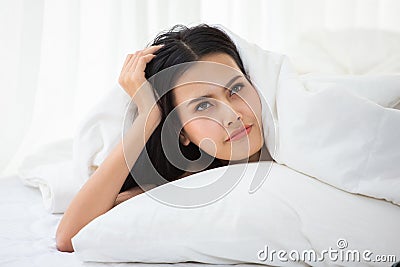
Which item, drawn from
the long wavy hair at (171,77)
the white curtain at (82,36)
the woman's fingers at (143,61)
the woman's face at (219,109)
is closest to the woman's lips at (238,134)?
the woman's face at (219,109)

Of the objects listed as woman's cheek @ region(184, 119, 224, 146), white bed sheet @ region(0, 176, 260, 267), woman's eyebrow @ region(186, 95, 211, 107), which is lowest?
white bed sheet @ region(0, 176, 260, 267)

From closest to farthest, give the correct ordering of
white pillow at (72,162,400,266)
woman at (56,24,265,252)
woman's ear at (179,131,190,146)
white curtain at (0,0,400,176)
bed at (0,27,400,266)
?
white pillow at (72,162,400,266) < bed at (0,27,400,266) < woman at (56,24,265,252) < woman's ear at (179,131,190,146) < white curtain at (0,0,400,176)

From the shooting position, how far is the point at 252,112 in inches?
53.5

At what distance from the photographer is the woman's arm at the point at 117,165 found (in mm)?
1276

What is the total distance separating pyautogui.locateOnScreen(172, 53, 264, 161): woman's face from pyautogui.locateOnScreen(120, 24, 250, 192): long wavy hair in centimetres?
2

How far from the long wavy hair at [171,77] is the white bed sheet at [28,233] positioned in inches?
8.1

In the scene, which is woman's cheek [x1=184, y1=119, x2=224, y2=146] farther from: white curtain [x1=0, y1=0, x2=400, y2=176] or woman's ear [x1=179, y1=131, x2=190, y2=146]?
white curtain [x1=0, y1=0, x2=400, y2=176]

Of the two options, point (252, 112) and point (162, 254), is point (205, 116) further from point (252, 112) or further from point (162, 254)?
point (162, 254)

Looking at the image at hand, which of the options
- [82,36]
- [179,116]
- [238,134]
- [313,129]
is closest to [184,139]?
[179,116]

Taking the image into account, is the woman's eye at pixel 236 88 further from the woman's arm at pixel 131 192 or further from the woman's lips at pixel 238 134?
the woman's arm at pixel 131 192

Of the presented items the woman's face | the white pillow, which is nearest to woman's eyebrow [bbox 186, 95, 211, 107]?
the woman's face

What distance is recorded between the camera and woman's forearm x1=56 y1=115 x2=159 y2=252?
1.27 metres

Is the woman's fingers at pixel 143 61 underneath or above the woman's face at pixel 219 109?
above

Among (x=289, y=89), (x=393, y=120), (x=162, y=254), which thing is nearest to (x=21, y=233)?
(x=162, y=254)
